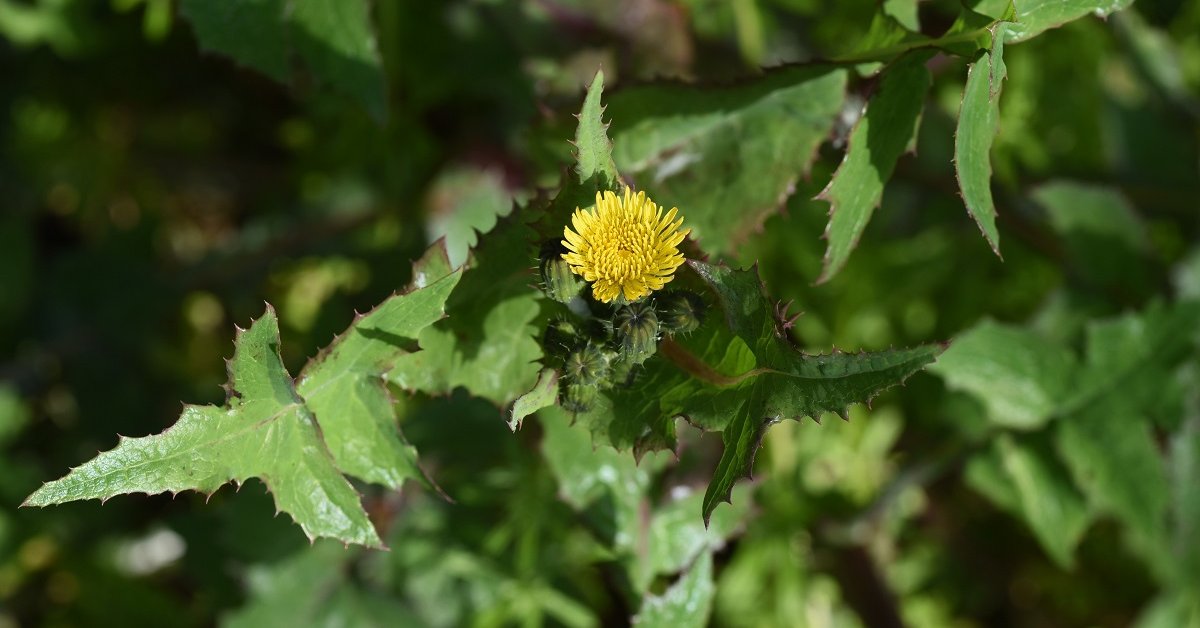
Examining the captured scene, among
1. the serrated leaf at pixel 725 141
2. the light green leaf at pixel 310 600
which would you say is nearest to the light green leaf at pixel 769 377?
the serrated leaf at pixel 725 141

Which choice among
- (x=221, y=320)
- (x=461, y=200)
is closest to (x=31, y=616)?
(x=221, y=320)

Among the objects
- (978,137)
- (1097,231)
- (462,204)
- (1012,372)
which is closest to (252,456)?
(978,137)

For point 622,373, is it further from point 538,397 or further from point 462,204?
point 462,204

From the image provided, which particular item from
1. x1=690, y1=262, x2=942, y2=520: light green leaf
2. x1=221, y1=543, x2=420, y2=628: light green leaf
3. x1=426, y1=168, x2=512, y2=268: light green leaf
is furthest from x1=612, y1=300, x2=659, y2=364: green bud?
x1=221, y1=543, x2=420, y2=628: light green leaf

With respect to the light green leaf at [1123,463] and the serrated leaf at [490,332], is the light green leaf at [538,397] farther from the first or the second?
the light green leaf at [1123,463]

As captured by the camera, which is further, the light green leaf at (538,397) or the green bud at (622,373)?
the green bud at (622,373)

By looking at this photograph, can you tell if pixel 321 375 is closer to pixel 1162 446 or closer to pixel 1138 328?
pixel 1138 328

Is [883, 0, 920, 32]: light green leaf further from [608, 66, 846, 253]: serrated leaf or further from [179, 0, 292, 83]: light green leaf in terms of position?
[179, 0, 292, 83]: light green leaf
